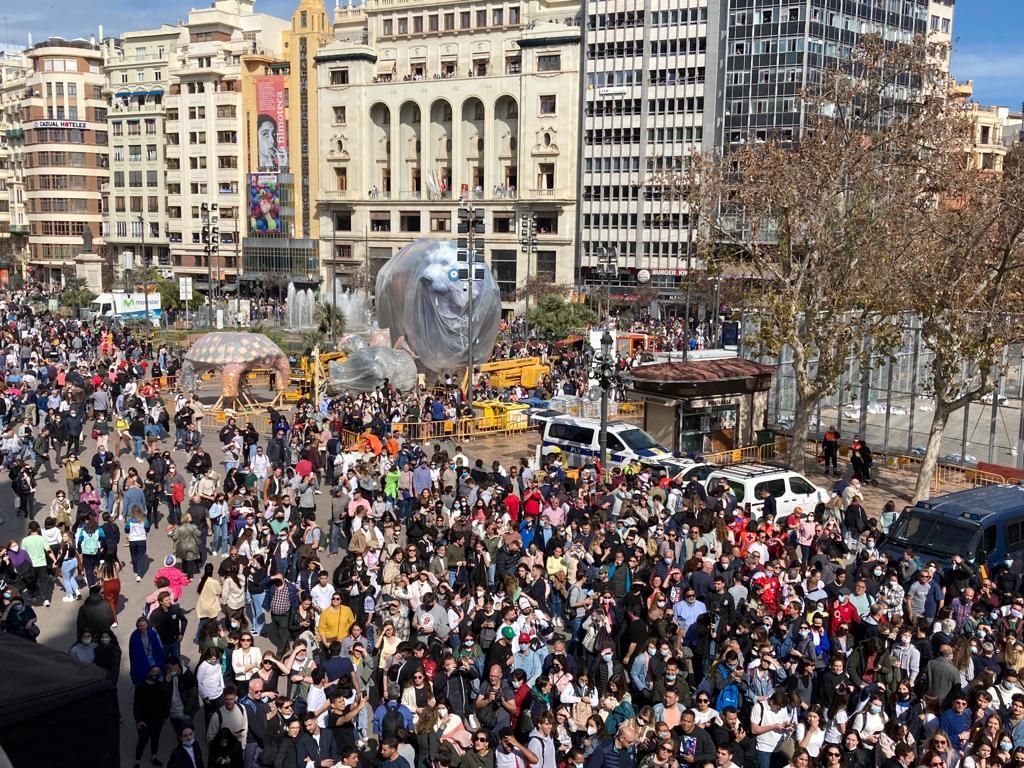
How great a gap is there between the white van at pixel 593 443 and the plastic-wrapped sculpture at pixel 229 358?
1096 centimetres

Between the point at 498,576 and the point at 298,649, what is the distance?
3.79m

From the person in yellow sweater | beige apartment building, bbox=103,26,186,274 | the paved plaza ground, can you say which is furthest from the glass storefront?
beige apartment building, bbox=103,26,186,274

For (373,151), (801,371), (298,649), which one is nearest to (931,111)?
(801,371)

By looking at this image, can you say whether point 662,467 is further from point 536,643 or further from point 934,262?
point 536,643

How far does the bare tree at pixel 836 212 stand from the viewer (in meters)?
24.2

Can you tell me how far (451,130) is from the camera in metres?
82.7

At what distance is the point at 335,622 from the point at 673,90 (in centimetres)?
6735

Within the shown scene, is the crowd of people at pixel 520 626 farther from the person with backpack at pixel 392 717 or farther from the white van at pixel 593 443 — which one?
the white van at pixel 593 443

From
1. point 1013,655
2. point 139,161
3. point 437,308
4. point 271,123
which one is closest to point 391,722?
point 1013,655

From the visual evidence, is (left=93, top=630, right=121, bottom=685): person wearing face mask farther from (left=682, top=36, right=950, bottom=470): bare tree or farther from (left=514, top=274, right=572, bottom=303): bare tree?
(left=514, top=274, right=572, bottom=303): bare tree

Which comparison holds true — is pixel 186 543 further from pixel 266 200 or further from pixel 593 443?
pixel 266 200

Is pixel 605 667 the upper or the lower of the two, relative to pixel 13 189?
lower

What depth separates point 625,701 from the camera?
9.63 meters

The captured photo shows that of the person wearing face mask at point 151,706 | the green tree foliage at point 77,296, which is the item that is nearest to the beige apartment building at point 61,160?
the green tree foliage at point 77,296
